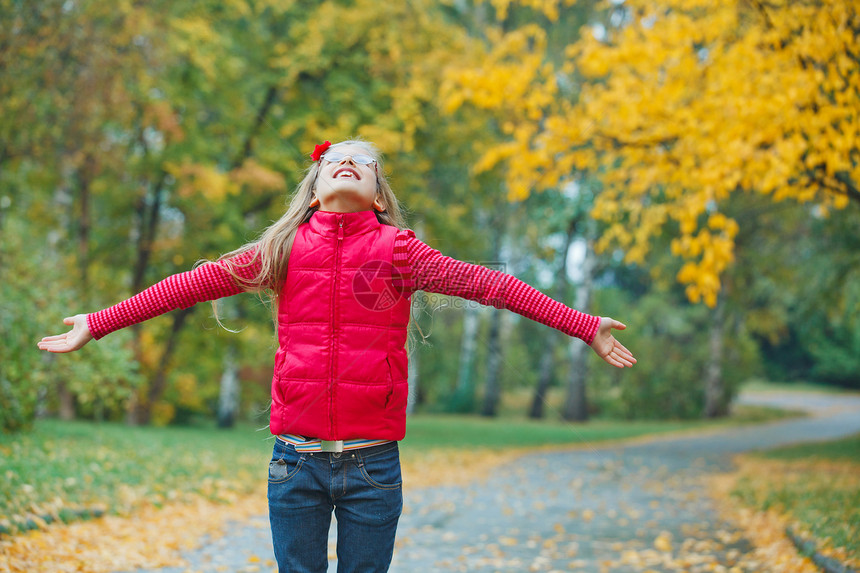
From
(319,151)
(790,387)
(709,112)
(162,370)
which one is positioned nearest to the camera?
(319,151)

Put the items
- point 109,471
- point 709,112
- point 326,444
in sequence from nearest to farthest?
1. point 326,444
2. point 109,471
3. point 709,112

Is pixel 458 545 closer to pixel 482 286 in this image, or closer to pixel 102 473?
pixel 102 473

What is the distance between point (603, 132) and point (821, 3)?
2.19 meters

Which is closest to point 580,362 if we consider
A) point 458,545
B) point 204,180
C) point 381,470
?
point 204,180

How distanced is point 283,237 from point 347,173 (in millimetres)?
305

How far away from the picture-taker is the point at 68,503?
5223mm

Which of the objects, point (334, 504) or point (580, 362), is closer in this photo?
point (334, 504)

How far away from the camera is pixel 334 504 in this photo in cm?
234

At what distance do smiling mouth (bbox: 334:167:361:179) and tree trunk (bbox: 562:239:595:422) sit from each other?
17.3 m

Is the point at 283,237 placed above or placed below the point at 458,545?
above

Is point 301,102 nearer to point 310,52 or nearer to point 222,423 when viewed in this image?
point 310,52

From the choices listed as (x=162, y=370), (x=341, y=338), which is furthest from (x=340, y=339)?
(x=162, y=370)

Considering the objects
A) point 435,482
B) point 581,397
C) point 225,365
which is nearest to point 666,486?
point 435,482

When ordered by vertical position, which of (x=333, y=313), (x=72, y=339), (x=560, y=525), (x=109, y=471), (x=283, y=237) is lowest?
(x=560, y=525)
